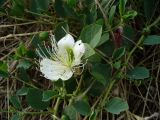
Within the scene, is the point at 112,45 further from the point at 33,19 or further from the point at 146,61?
the point at 33,19

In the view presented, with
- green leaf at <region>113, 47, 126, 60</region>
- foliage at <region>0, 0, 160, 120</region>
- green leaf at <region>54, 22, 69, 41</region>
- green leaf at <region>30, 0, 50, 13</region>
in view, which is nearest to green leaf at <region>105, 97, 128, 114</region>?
foliage at <region>0, 0, 160, 120</region>

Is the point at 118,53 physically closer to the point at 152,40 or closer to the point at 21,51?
the point at 152,40

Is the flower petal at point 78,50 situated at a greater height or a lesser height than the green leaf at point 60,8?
lesser

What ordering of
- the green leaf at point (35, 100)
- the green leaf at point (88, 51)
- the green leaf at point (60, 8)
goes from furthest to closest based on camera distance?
the green leaf at point (60, 8), the green leaf at point (35, 100), the green leaf at point (88, 51)

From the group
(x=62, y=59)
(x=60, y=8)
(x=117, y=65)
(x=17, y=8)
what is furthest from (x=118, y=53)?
(x=17, y=8)

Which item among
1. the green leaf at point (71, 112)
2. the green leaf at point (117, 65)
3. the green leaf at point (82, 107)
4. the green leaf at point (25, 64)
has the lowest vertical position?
the green leaf at point (71, 112)

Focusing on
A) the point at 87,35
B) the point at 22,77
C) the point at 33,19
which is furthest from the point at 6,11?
the point at 87,35

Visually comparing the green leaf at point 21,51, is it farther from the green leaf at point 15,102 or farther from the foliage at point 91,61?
the green leaf at point 15,102

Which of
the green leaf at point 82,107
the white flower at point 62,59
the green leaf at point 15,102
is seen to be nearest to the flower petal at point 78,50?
the white flower at point 62,59
